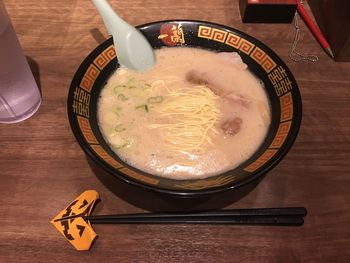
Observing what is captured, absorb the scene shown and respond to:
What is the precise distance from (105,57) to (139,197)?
0.49 metres

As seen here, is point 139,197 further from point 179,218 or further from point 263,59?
point 263,59

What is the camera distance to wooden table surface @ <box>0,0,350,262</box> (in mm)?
961

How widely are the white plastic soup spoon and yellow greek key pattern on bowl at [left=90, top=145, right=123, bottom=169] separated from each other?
402 millimetres

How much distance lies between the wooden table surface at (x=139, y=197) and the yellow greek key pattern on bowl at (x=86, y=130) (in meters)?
0.16

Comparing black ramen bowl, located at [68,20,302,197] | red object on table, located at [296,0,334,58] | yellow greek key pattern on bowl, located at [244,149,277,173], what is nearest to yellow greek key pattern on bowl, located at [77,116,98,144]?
black ramen bowl, located at [68,20,302,197]

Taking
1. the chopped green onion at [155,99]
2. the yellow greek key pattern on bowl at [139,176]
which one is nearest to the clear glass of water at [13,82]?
the chopped green onion at [155,99]

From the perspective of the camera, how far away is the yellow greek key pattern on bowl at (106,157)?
3.00 feet

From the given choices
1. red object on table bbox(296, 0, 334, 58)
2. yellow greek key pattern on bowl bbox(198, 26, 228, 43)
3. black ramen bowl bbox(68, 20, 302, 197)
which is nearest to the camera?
black ramen bowl bbox(68, 20, 302, 197)

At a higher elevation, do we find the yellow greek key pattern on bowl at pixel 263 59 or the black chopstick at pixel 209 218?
the yellow greek key pattern on bowl at pixel 263 59

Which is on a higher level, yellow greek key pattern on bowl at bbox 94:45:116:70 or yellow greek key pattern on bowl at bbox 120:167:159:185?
yellow greek key pattern on bowl at bbox 94:45:116:70

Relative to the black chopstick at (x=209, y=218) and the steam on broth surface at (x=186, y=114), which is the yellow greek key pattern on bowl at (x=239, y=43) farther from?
the black chopstick at (x=209, y=218)

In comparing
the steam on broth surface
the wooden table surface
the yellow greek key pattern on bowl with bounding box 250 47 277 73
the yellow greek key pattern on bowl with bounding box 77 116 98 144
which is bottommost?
the wooden table surface

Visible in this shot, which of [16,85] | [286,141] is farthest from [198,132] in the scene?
[16,85]

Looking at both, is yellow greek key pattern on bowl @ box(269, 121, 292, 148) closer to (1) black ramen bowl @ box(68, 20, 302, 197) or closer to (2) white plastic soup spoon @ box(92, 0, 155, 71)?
(1) black ramen bowl @ box(68, 20, 302, 197)
